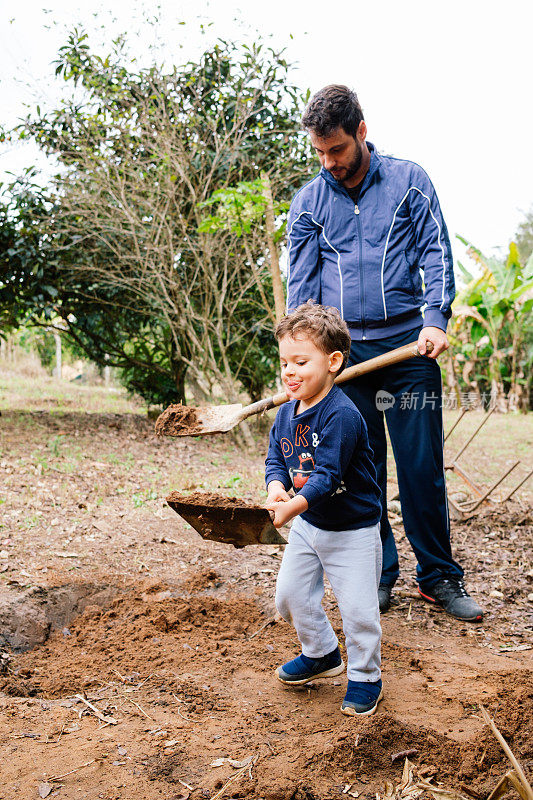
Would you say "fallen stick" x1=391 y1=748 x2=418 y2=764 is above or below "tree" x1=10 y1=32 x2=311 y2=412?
below

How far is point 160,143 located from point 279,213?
1597 mm

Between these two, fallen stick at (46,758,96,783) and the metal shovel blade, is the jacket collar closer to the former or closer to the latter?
the metal shovel blade

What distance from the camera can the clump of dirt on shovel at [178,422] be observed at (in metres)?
2.54

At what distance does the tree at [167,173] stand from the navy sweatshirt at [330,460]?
4.81 metres

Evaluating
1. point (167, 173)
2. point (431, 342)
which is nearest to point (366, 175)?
point (431, 342)

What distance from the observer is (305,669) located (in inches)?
92.5

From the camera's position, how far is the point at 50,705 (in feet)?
7.38

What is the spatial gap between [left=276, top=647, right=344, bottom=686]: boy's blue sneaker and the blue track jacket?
4.40ft

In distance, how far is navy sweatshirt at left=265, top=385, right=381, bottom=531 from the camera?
2050 mm

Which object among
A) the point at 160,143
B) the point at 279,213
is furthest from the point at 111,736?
the point at 160,143

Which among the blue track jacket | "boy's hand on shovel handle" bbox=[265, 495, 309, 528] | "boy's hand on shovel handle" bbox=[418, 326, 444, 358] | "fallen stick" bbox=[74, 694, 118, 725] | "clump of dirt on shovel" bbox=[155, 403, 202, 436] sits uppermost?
the blue track jacket

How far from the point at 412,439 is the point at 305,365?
109cm

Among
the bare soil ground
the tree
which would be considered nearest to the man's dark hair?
the bare soil ground

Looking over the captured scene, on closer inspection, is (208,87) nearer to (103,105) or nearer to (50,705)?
(103,105)
